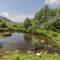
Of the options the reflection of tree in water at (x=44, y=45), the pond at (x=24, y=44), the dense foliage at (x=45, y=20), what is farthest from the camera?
the dense foliage at (x=45, y=20)

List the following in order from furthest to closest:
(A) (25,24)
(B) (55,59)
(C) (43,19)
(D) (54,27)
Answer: (C) (43,19) < (A) (25,24) < (D) (54,27) < (B) (55,59)

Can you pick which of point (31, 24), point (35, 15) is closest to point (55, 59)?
point (31, 24)

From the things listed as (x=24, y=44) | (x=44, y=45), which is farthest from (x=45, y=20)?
(x=44, y=45)

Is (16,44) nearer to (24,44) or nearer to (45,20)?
(24,44)

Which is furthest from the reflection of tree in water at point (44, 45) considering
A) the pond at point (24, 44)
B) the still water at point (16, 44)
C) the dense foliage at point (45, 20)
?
the dense foliage at point (45, 20)

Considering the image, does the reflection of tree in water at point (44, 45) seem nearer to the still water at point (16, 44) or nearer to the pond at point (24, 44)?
the pond at point (24, 44)

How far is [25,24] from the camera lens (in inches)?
3885

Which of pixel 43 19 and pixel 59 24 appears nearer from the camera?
pixel 59 24

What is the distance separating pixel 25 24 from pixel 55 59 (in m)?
75.0

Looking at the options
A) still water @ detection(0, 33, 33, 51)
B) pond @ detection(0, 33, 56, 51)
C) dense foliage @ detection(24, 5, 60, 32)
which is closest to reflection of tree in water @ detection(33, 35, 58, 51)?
pond @ detection(0, 33, 56, 51)

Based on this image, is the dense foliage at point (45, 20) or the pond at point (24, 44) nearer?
the pond at point (24, 44)

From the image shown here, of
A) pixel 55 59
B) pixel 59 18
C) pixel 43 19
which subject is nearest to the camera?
pixel 55 59

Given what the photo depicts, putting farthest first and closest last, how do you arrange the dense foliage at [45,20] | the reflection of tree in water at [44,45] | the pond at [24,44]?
the dense foliage at [45,20] < the pond at [24,44] < the reflection of tree in water at [44,45]

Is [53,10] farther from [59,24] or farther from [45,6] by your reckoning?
[59,24]
